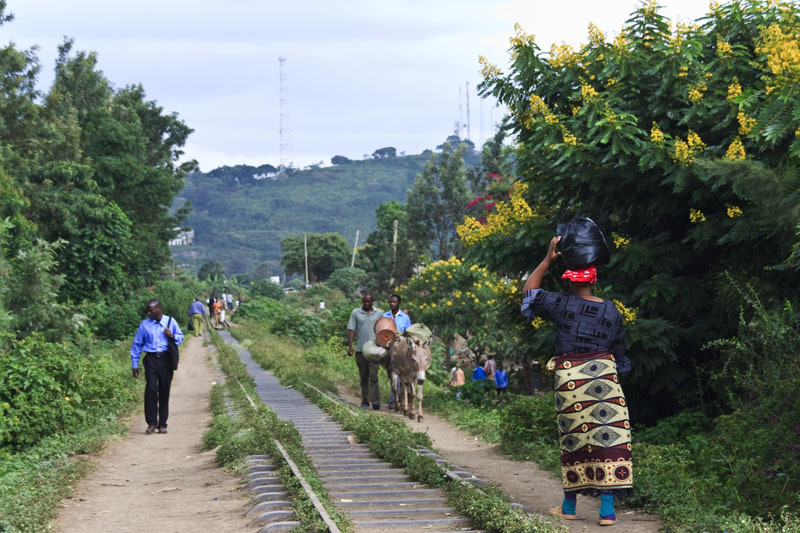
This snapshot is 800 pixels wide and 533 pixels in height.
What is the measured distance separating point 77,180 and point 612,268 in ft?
102

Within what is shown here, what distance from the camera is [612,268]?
12.1m

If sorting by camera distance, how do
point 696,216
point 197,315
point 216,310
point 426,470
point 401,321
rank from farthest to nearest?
point 216,310 → point 197,315 → point 401,321 → point 696,216 → point 426,470

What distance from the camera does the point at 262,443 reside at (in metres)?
10.4

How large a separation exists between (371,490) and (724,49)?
763 cm

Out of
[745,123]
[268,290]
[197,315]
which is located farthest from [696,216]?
[268,290]

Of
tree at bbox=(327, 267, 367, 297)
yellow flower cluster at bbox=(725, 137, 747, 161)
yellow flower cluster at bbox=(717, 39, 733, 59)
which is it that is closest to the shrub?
tree at bbox=(327, 267, 367, 297)

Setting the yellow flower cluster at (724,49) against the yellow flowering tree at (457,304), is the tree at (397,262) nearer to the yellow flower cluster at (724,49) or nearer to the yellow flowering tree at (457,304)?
the yellow flowering tree at (457,304)

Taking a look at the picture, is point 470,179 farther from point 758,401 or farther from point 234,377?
point 758,401

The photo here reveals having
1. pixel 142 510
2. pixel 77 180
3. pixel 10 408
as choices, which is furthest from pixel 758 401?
pixel 77 180

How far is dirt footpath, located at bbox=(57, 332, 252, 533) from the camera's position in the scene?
7246 mm

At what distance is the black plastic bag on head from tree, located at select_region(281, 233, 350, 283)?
10300cm

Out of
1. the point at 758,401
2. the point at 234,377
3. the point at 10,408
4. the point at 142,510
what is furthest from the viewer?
the point at 234,377

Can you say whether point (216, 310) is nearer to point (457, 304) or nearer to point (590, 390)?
point (457, 304)

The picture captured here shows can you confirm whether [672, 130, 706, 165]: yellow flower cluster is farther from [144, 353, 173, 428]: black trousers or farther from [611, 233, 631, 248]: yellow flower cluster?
[144, 353, 173, 428]: black trousers
